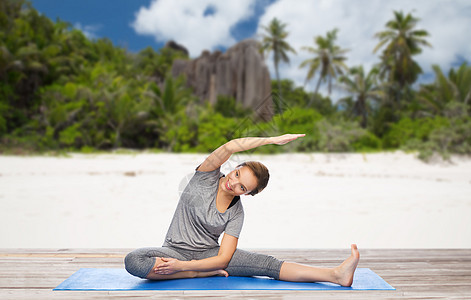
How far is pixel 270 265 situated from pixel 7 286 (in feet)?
4.35

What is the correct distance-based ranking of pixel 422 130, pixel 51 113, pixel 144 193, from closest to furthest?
pixel 144 193 < pixel 422 130 < pixel 51 113

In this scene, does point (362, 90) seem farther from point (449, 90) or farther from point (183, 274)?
point (183, 274)

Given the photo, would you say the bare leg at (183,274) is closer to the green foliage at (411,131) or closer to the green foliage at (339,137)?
the green foliage at (339,137)

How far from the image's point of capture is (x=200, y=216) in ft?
6.52

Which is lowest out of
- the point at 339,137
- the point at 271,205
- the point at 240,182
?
the point at 271,205

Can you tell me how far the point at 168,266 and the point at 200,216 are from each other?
0.94ft

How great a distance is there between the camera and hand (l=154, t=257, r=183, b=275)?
6.36 feet

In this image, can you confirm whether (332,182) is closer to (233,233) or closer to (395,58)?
(233,233)

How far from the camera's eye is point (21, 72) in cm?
1677

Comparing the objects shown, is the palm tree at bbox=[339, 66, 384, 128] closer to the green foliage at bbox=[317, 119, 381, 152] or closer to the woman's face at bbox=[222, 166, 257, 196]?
the green foliage at bbox=[317, 119, 381, 152]

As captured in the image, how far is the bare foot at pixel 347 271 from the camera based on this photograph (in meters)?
1.97

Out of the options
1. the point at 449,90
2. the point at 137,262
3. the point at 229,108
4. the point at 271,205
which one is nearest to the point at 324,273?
the point at 137,262

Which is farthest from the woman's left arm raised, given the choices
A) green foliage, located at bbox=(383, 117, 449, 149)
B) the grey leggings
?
green foliage, located at bbox=(383, 117, 449, 149)

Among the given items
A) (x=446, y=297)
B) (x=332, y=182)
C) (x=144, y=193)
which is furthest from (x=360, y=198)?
(x=446, y=297)
